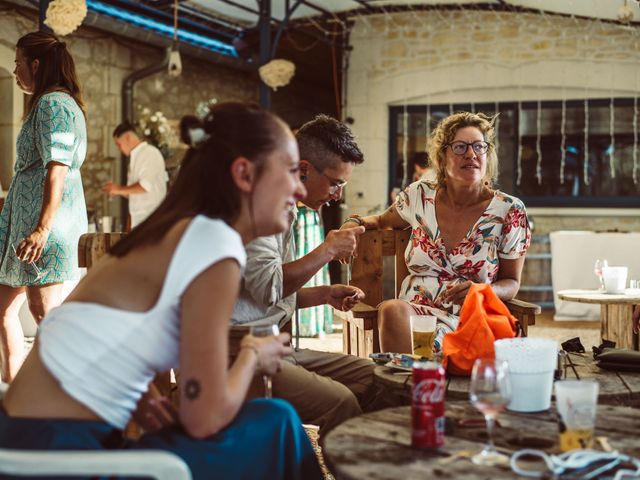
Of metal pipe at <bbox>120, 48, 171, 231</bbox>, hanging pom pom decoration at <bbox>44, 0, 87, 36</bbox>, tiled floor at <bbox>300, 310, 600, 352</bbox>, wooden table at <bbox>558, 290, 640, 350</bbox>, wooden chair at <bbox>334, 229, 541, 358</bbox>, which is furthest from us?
metal pipe at <bbox>120, 48, 171, 231</bbox>

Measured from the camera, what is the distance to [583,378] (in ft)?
7.79

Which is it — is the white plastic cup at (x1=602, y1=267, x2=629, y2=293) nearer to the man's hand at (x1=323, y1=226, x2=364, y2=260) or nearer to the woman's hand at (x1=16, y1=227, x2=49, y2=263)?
the man's hand at (x1=323, y1=226, x2=364, y2=260)

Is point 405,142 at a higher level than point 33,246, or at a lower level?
higher

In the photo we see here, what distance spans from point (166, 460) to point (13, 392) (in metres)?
0.43

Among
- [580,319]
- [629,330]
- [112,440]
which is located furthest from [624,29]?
[112,440]

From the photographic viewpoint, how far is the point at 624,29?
916 cm

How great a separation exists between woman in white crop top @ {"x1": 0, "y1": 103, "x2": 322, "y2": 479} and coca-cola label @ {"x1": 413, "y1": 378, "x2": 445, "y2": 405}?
0.97 ft

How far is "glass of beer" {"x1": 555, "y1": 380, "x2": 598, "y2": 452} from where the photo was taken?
163 cm

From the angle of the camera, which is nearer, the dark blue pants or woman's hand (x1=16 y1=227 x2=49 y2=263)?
the dark blue pants

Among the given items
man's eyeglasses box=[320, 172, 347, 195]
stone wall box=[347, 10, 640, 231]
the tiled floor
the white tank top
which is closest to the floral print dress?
man's eyeglasses box=[320, 172, 347, 195]

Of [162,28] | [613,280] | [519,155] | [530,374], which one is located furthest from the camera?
[519,155]

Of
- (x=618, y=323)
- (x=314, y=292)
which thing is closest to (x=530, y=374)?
(x=314, y=292)

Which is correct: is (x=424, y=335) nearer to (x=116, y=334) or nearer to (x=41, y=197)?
(x=116, y=334)

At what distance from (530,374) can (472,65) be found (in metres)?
8.10
